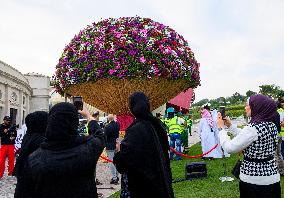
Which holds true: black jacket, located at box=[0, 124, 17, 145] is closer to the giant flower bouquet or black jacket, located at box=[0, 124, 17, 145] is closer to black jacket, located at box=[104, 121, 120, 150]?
black jacket, located at box=[104, 121, 120, 150]

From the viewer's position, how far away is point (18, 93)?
129ft

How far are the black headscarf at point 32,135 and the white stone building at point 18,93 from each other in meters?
24.3

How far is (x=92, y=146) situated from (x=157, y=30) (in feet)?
14.1

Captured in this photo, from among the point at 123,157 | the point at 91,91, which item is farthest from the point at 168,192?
the point at 91,91

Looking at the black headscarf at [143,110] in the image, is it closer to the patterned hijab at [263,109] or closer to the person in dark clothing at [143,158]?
the person in dark clothing at [143,158]

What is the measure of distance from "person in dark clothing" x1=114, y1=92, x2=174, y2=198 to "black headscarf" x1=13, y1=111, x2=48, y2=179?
89cm

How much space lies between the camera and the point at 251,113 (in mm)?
3879

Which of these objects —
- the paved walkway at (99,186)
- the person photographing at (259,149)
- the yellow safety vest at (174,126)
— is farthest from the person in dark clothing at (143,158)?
the yellow safety vest at (174,126)

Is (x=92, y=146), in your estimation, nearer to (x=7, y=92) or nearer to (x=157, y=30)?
(x=157, y=30)

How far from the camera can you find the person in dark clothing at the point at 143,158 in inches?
152

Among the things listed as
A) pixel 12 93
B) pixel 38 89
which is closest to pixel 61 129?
pixel 12 93

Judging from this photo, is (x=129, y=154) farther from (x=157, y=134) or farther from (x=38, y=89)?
(x=38, y=89)

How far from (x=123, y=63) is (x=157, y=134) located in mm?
2855

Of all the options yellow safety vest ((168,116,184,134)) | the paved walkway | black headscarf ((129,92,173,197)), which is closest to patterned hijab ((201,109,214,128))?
yellow safety vest ((168,116,184,134))
